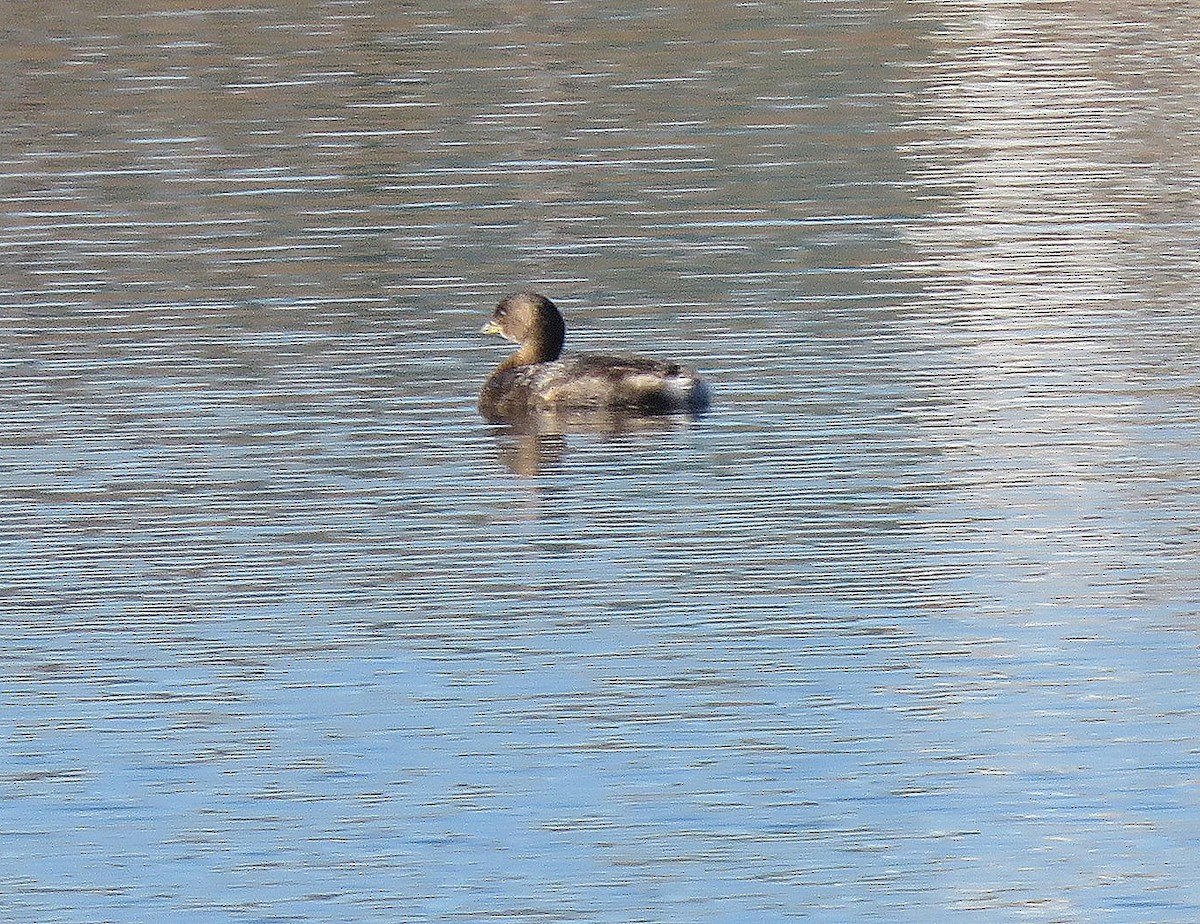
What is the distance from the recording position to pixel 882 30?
42906 millimetres

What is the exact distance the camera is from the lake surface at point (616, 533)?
11.6 meters

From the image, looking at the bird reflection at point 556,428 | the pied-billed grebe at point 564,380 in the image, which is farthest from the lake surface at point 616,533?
the pied-billed grebe at point 564,380

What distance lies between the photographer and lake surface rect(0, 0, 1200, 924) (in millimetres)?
11648

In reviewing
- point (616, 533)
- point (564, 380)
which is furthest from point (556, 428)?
point (616, 533)

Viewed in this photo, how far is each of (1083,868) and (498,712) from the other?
118 inches

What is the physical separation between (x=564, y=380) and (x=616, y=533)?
406 cm

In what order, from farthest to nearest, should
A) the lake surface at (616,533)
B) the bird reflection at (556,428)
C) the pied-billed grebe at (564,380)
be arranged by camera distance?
the pied-billed grebe at (564,380)
the bird reflection at (556,428)
the lake surface at (616,533)

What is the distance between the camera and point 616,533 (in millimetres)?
16500

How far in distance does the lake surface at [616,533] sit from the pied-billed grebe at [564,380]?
10.5 inches

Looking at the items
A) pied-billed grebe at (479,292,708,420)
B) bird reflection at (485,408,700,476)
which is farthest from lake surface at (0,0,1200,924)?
pied-billed grebe at (479,292,708,420)

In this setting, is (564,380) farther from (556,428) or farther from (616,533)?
(616,533)

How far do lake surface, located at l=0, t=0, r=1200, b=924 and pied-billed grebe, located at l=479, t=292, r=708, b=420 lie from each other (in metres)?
0.27

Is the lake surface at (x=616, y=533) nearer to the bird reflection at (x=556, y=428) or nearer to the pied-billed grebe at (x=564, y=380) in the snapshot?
the bird reflection at (x=556, y=428)

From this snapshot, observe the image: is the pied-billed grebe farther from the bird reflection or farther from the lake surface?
the lake surface
